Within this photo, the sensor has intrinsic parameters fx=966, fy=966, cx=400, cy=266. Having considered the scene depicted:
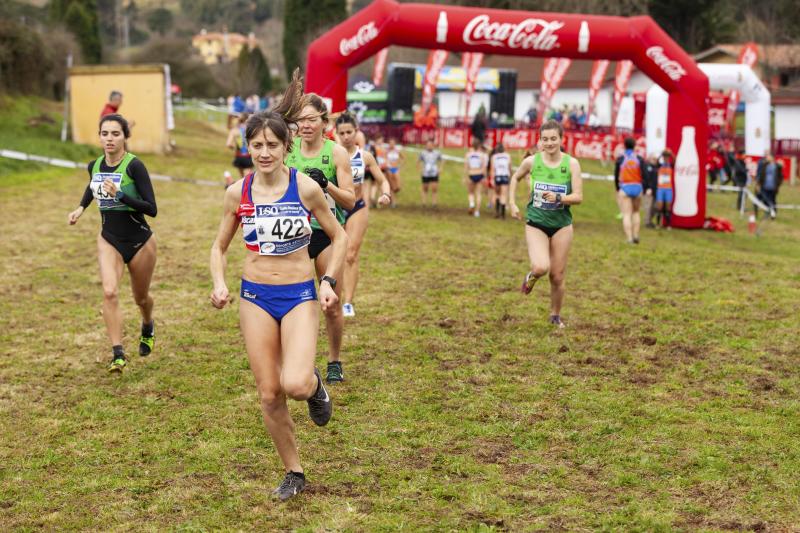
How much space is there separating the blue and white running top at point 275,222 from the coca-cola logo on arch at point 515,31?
46.5 ft

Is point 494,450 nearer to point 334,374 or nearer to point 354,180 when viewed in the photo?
point 334,374

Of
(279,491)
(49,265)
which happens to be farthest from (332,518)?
(49,265)

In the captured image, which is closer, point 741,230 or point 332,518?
point 332,518

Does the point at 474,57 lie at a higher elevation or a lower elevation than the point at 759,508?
higher

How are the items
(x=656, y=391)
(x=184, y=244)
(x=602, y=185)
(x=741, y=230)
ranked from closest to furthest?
(x=656, y=391) → (x=184, y=244) → (x=741, y=230) → (x=602, y=185)

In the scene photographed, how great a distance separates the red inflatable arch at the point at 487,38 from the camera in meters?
18.7

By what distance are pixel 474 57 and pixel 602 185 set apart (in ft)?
32.4

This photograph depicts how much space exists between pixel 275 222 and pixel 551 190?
4.90 metres

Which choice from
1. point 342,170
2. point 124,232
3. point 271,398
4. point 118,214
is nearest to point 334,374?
point 342,170

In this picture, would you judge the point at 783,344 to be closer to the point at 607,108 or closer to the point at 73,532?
the point at 73,532

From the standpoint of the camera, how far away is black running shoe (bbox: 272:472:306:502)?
222 inches

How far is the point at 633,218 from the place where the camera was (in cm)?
1830

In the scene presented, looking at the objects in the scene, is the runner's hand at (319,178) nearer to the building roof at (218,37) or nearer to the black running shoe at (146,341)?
the black running shoe at (146,341)

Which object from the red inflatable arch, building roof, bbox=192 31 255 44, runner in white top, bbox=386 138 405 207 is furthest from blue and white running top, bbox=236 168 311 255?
building roof, bbox=192 31 255 44
